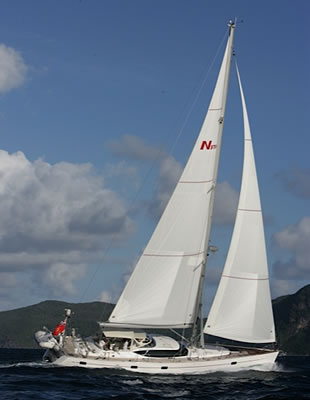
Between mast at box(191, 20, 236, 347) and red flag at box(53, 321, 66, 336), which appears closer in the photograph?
red flag at box(53, 321, 66, 336)

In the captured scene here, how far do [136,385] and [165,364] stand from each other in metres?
4.57

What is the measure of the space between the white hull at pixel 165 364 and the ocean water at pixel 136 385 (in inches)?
17.3

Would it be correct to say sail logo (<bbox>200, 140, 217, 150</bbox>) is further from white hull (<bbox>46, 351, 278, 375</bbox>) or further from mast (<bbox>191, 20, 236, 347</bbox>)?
white hull (<bbox>46, 351, 278, 375</bbox>)

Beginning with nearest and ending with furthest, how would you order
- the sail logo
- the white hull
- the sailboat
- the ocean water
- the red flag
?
the ocean water < the white hull < the red flag < the sailboat < the sail logo

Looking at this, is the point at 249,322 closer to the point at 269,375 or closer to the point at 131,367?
the point at 269,375

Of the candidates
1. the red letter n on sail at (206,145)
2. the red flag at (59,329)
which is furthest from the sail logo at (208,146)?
the red flag at (59,329)

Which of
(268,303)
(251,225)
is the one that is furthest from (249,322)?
(251,225)

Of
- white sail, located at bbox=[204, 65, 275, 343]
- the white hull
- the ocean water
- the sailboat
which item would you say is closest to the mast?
the sailboat

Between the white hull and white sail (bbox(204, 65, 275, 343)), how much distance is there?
5.70 ft

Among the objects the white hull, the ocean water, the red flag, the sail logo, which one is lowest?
the ocean water

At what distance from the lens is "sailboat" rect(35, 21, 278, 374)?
37.1 m

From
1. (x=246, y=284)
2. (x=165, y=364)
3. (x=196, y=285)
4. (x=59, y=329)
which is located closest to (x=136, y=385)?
(x=165, y=364)

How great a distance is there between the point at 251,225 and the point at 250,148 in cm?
494

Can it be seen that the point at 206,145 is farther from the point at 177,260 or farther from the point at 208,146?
the point at 177,260
